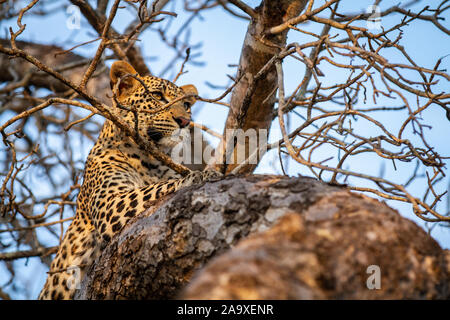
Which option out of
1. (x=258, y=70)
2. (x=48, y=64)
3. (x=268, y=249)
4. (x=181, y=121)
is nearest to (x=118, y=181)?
(x=181, y=121)

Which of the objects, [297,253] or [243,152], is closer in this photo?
[297,253]

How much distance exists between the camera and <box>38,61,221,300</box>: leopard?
4.36 meters

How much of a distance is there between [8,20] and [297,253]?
7779 mm

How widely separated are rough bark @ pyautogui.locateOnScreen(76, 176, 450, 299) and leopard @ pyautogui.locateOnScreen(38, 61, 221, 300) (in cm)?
87

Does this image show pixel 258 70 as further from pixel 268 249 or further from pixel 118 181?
pixel 268 249

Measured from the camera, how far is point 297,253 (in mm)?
A: 1904

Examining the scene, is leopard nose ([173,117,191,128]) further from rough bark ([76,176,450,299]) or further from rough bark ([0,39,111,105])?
rough bark ([0,39,111,105])

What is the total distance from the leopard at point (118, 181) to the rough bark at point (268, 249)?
869mm

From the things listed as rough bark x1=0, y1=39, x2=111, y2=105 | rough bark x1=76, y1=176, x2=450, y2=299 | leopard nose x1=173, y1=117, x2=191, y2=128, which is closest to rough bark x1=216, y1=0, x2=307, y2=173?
leopard nose x1=173, y1=117, x2=191, y2=128

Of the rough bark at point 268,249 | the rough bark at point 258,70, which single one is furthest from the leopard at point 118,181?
the rough bark at point 268,249

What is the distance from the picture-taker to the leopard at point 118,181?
4.36 metres

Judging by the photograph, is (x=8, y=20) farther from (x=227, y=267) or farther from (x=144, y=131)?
(x=227, y=267)

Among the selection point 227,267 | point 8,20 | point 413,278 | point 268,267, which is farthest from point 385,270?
point 8,20

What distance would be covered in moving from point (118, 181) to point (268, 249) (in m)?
3.34
